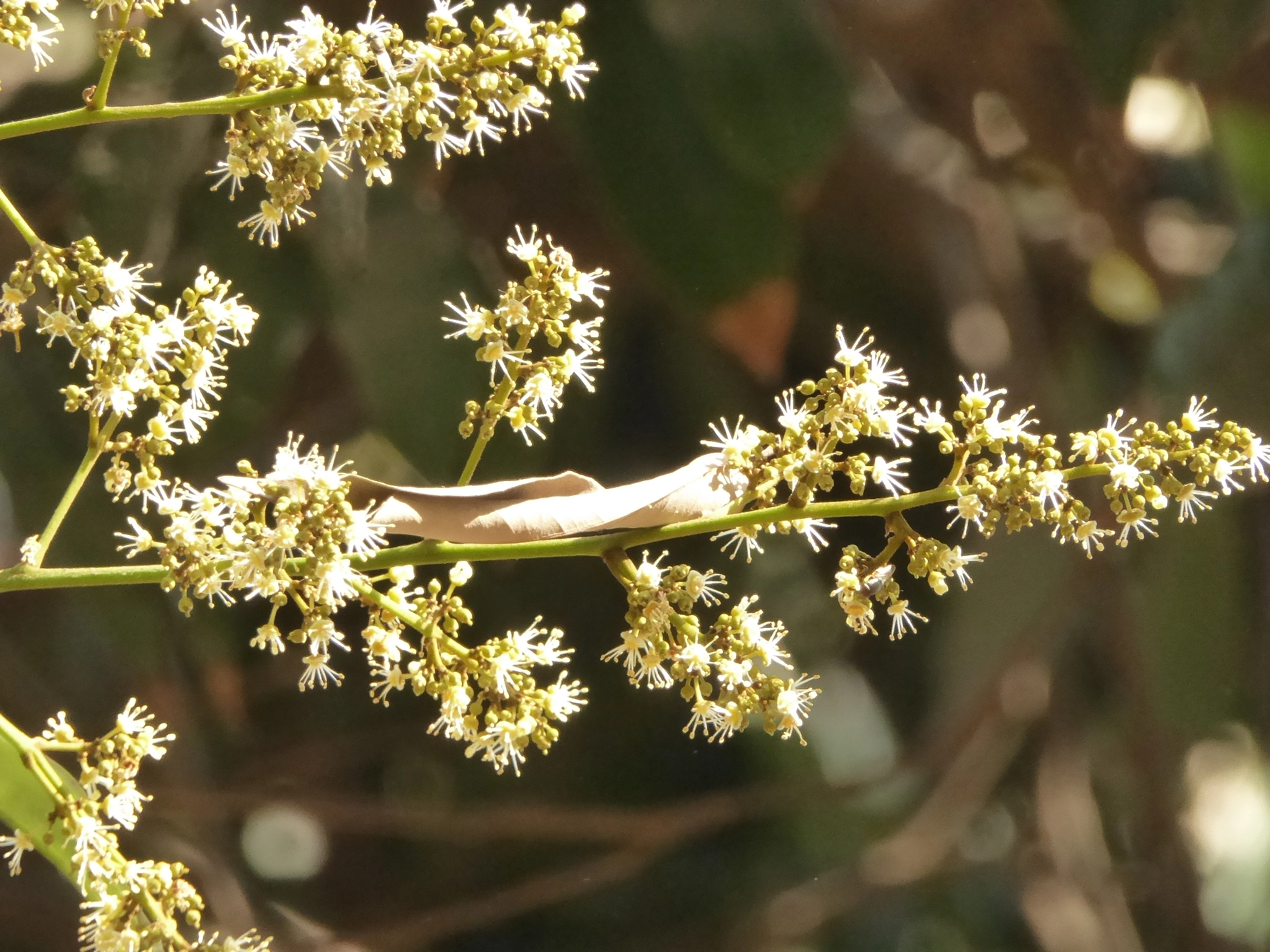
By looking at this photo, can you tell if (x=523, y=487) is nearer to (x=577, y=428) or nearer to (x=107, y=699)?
(x=577, y=428)

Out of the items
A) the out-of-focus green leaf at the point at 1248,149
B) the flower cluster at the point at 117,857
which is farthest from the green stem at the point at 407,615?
the out-of-focus green leaf at the point at 1248,149

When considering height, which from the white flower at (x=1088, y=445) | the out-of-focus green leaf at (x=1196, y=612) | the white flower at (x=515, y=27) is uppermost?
the out-of-focus green leaf at (x=1196, y=612)

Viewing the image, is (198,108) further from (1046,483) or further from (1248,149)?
(1248,149)

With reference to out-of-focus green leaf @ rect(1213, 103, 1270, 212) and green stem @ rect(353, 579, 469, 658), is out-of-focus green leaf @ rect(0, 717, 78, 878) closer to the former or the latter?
green stem @ rect(353, 579, 469, 658)

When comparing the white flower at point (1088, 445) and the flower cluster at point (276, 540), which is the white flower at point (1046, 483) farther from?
the flower cluster at point (276, 540)

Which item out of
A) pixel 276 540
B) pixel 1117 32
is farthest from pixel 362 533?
pixel 1117 32
